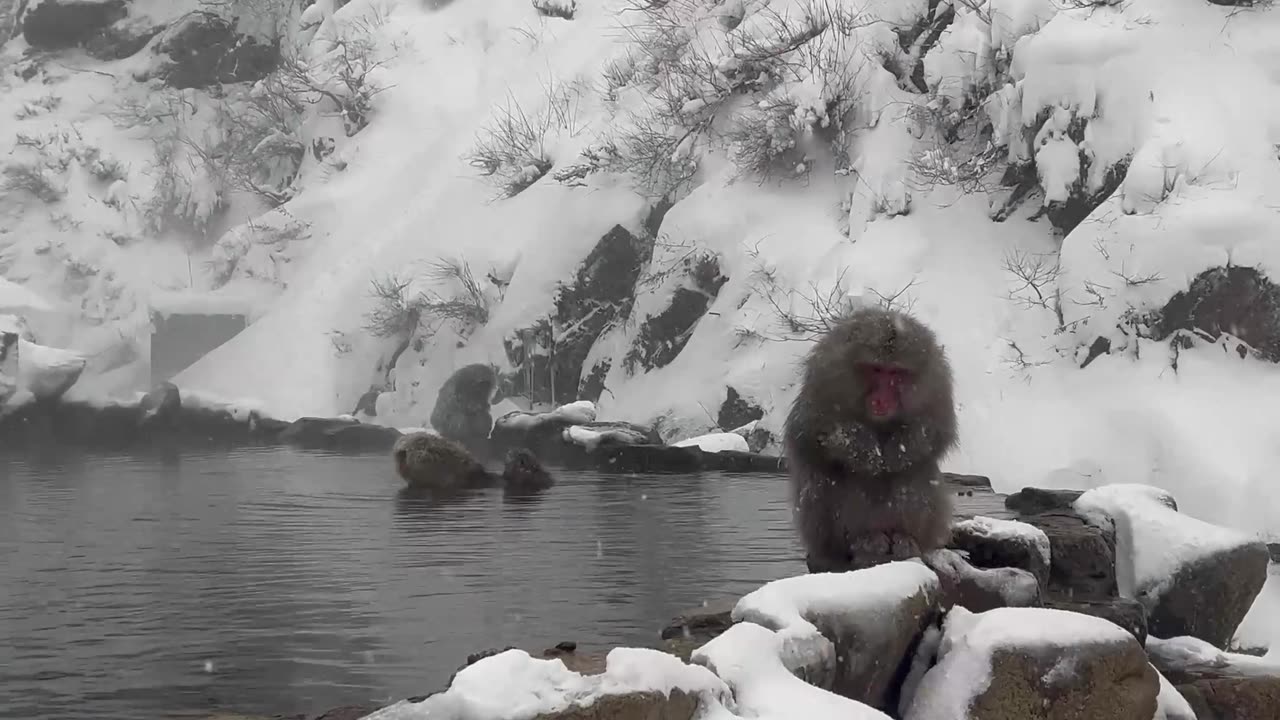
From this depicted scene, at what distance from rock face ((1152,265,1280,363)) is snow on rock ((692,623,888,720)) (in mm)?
8931

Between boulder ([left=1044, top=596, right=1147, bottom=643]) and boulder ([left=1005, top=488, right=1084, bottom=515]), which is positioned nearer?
boulder ([left=1044, top=596, right=1147, bottom=643])

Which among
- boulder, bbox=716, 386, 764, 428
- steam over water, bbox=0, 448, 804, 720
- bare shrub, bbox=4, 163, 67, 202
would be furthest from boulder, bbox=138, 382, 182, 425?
bare shrub, bbox=4, 163, 67, 202

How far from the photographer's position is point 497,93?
24469mm

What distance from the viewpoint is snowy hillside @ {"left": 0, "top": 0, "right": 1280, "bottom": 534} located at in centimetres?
1133

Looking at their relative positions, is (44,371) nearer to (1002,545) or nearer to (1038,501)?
(1038,501)

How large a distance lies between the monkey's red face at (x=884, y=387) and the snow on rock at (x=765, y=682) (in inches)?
36.2

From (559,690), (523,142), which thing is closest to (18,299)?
(523,142)

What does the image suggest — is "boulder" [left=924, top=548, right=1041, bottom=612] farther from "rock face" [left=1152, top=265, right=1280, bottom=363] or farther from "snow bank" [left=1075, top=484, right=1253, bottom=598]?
"rock face" [left=1152, top=265, right=1280, bottom=363]

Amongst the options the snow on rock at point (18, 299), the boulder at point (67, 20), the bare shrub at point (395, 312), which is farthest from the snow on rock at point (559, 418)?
the boulder at point (67, 20)

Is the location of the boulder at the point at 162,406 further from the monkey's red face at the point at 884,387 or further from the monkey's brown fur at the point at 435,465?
the monkey's red face at the point at 884,387

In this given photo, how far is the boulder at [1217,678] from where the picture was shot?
446cm

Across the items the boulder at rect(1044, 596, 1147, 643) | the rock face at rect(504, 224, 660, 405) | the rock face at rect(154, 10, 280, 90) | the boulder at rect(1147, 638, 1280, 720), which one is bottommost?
the boulder at rect(1147, 638, 1280, 720)

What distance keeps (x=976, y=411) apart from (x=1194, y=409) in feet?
7.28

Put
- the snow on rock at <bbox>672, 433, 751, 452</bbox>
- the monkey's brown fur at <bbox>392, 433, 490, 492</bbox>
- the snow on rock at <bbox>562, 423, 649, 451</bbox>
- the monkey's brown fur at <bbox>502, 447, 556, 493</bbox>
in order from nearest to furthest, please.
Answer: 1. the monkey's brown fur at <bbox>502, 447, 556, 493</bbox>
2. the monkey's brown fur at <bbox>392, 433, 490, 492</bbox>
3. the snow on rock at <bbox>672, 433, 751, 452</bbox>
4. the snow on rock at <bbox>562, 423, 649, 451</bbox>
